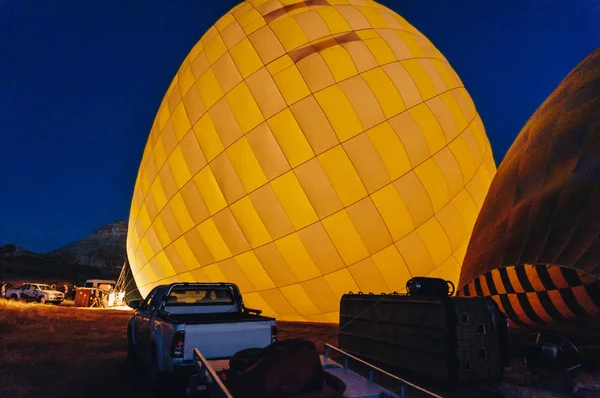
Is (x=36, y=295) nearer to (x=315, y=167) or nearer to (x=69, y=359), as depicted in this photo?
(x=69, y=359)

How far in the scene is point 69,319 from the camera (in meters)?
15.3

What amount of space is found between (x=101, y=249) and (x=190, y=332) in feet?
356

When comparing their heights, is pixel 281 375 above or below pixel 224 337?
below

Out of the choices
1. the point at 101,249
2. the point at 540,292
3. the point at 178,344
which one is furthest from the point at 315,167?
the point at 101,249

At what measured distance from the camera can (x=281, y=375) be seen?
12.4 ft

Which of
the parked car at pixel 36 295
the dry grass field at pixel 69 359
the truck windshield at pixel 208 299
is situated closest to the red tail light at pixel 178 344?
the dry grass field at pixel 69 359

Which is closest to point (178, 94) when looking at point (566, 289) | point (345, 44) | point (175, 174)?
point (175, 174)

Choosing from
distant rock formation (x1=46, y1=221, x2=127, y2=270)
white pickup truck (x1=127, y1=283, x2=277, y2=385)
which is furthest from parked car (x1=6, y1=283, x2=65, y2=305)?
distant rock formation (x1=46, y1=221, x2=127, y2=270)

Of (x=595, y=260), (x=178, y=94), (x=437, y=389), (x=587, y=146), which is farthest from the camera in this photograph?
(x=178, y=94)

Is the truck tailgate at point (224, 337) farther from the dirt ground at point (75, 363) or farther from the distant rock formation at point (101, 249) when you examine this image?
the distant rock formation at point (101, 249)

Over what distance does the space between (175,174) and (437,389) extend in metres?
10.5

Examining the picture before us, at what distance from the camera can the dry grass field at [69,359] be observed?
6078 millimetres

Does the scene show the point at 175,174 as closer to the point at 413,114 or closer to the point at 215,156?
the point at 215,156

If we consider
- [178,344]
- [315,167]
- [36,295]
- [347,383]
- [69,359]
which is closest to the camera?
[347,383]
